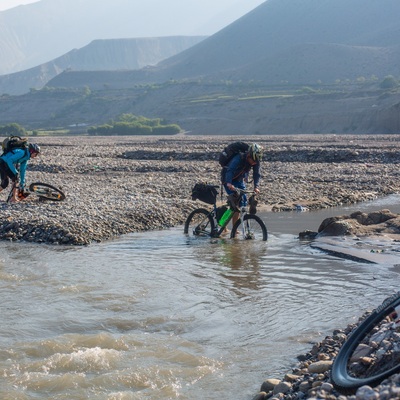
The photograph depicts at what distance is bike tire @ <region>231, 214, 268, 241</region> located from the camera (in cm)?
1386

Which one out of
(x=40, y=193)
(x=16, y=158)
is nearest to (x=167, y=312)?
(x=16, y=158)

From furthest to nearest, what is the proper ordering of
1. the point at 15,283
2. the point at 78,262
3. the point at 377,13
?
the point at 377,13 < the point at 78,262 < the point at 15,283

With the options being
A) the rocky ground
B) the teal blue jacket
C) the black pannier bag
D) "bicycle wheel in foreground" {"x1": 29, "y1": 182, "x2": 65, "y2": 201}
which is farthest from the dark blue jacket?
"bicycle wheel in foreground" {"x1": 29, "y1": 182, "x2": 65, "y2": 201}

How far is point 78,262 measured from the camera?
12.1 m

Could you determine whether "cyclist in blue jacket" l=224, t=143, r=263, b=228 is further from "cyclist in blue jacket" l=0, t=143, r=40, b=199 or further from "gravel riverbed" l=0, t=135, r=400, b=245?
"cyclist in blue jacket" l=0, t=143, r=40, b=199

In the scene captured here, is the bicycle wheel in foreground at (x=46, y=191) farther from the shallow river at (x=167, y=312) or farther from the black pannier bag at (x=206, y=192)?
the black pannier bag at (x=206, y=192)

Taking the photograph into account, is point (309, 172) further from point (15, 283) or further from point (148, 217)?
point (15, 283)

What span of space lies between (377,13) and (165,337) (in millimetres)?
180181

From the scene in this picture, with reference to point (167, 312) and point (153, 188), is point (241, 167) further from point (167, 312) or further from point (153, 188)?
point (153, 188)

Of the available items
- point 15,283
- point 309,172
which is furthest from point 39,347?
point 309,172

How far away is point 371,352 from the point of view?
18.4ft

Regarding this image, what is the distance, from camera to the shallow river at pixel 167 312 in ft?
22.6

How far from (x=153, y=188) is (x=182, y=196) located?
1428mm

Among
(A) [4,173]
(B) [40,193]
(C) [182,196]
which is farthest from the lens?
(C) [182,196]
